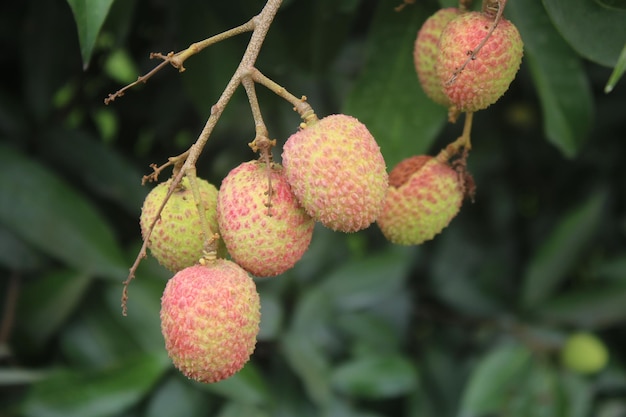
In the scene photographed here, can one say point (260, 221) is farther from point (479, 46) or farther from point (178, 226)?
point (479, 46)

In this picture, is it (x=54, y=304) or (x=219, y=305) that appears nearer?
(x=219, y=305)

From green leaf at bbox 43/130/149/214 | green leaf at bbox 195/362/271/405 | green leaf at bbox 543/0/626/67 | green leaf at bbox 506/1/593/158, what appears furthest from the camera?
green leaf at bbox 43/130/149/214

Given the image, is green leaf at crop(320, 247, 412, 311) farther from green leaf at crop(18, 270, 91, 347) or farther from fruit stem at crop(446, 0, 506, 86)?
fruit stem at crop(446, 0, 506, 86)

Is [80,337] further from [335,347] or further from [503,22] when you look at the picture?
[503,22]

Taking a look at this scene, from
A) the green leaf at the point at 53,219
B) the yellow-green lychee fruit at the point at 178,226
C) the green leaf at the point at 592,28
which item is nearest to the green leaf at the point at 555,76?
the green leaf at the point at 592,28

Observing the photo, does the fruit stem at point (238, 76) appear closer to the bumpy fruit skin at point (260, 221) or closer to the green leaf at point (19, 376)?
the bumpy fruit skin at point (260, 221)

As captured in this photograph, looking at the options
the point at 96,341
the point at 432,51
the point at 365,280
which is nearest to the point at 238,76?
the point at 432,51

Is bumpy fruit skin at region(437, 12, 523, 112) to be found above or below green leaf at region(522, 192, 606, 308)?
above

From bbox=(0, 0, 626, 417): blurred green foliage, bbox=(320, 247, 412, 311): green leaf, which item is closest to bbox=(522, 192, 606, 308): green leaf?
bbox=(0, 0, 626, 417): blurred green foliage

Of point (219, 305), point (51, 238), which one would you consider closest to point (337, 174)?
point (219, 305)
